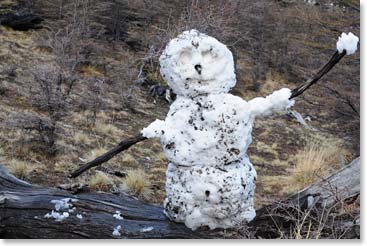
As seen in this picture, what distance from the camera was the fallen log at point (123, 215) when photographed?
332cm

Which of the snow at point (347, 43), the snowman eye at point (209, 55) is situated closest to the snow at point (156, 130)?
the snowman eye at point (209, 55)

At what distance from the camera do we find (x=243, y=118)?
317 centimetres

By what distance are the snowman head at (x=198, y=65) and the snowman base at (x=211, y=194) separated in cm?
45

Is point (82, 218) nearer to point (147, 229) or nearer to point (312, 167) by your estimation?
point (147, 229)

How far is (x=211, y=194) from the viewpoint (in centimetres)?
317

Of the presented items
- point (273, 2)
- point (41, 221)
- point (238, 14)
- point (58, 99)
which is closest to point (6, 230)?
point (41, 221)

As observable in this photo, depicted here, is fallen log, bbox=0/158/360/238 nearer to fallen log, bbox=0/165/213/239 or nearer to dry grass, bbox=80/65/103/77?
fallen log, bbox=0/165/213/239

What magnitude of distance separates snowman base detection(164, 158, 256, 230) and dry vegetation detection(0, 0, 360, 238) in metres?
0.37

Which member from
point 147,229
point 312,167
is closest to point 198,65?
point 147,229

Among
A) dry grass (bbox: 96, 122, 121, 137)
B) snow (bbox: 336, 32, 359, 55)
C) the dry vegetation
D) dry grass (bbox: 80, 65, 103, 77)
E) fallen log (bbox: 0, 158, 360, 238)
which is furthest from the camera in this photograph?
dry grass (bbox: 80, 65, 103, 77)

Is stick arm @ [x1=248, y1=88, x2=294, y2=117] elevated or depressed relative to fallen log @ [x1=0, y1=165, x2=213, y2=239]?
elevated

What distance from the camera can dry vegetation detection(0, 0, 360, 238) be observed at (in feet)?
21.0

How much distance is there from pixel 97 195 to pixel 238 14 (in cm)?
919

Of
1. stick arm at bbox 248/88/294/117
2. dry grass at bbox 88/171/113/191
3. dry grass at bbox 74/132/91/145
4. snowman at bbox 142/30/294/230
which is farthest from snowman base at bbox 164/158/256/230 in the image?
dry grass at bbox 74/132/91/145
